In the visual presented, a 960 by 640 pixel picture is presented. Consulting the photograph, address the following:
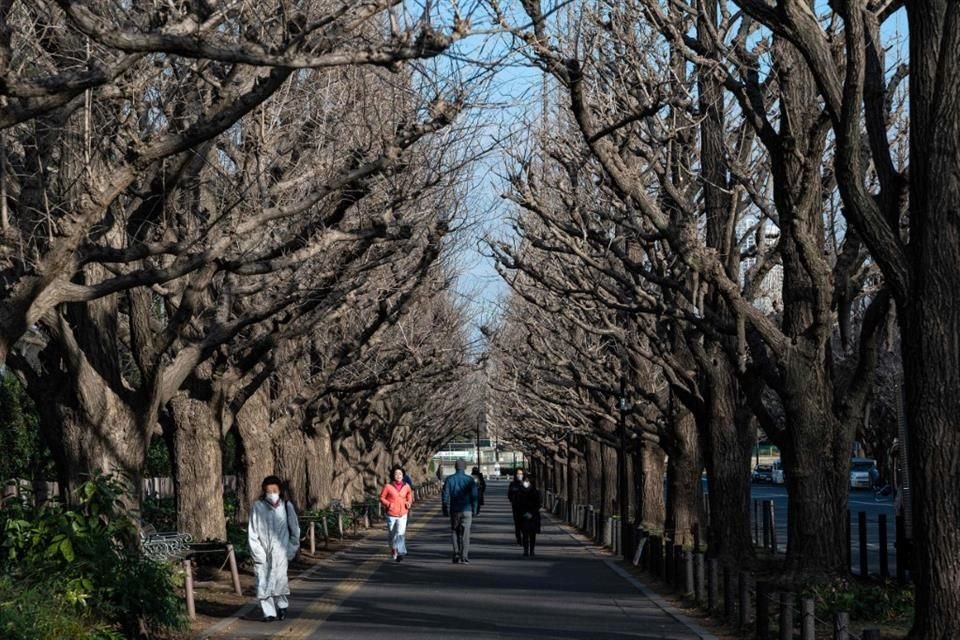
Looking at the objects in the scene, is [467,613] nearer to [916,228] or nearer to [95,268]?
[95,268]

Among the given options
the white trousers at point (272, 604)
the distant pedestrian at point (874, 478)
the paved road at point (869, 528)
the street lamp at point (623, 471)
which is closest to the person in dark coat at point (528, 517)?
the street lamp at point (623, 471)

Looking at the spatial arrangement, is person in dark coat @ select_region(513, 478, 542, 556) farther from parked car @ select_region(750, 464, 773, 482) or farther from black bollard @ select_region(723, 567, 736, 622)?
parked car @ select_region(750, 464, 773, 482)

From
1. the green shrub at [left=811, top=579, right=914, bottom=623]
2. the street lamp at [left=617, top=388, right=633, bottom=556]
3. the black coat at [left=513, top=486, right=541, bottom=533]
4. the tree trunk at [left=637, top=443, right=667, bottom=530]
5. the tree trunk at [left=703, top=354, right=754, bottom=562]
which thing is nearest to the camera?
the green shrub at [left=811, top=579, right=914, bottom=623]

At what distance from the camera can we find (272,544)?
1711 cm

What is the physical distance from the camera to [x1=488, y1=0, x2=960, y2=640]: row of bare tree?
1166 cm

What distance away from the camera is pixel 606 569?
2680 cm

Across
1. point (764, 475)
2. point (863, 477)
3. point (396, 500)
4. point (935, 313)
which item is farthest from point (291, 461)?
point (764, 475)

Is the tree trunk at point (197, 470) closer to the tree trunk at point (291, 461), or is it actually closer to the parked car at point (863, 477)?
the tree trunk at point (291, 461)

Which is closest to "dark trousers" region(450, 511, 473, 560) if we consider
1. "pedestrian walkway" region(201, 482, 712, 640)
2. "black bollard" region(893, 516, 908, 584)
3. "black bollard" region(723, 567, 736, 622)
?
"pedestrian walkway" region(201, 482, 712, 640)

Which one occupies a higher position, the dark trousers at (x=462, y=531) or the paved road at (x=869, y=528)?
the dark trousers at (x=462, y=531)

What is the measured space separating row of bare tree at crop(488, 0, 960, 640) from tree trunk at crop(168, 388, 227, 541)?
5541mm

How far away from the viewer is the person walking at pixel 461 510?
2825cm

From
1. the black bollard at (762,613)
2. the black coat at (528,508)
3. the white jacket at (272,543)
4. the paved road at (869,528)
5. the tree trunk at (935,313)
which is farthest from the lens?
the black coat at (528,508)

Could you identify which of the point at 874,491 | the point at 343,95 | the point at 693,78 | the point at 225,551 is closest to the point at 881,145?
the point at 693,78
